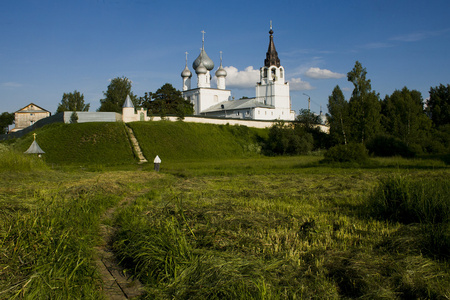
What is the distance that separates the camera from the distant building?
83.2 m

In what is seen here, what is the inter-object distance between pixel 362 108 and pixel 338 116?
134 inches

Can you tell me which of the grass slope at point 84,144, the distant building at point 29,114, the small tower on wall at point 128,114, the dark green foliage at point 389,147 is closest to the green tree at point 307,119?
the dark green foliage at point 389,147

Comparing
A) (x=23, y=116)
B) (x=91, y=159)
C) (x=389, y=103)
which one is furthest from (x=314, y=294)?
(x=23, y=116)

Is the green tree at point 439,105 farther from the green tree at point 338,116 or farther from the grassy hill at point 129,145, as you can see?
the grassy hill at point 129,145

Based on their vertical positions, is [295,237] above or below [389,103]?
below

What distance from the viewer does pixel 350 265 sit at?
512cm

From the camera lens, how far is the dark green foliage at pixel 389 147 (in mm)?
34531

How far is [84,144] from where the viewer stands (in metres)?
38.4

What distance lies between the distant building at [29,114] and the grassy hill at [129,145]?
148 ft

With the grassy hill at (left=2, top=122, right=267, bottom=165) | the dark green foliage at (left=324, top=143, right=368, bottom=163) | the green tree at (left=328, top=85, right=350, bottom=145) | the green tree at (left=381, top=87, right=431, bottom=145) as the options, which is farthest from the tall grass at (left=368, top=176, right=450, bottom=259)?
the green tree at (left=328, top=85, right=350, bottom=145)

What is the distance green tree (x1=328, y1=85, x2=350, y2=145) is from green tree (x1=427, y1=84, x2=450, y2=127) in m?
25.2

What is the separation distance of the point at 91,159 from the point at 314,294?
1337 inches

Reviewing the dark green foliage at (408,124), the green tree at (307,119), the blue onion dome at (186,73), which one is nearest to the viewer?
the dark green foliage at (408,124)

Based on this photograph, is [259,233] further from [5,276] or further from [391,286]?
[5,276]
